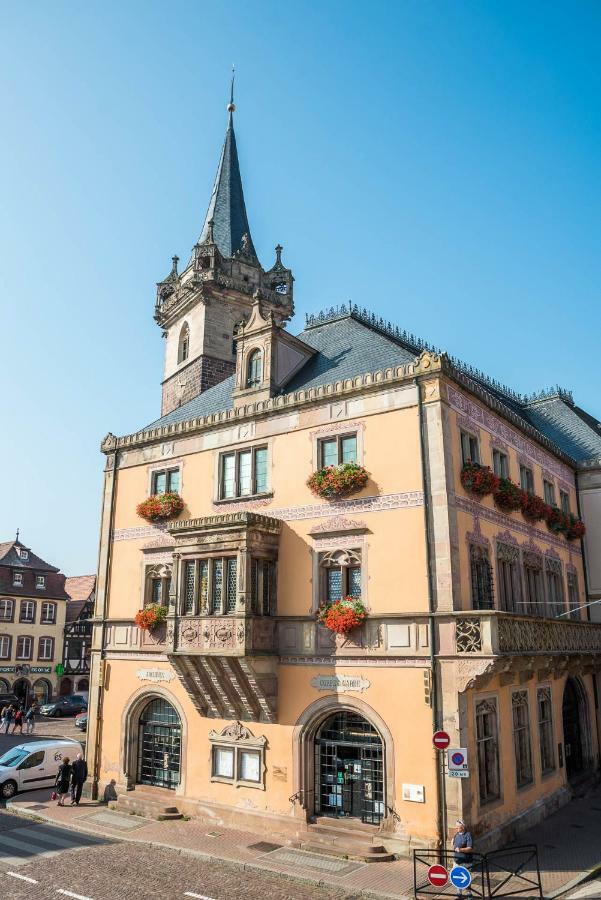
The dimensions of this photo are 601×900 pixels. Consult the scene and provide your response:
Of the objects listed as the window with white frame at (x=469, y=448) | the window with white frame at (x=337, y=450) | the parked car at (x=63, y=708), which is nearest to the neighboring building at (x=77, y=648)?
the parked car at (x=63, y=708)

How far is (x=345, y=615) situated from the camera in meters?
20.0

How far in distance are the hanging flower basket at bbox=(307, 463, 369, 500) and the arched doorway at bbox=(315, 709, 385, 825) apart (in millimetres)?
6198

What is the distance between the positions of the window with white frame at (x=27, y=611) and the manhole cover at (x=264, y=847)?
1945 inches

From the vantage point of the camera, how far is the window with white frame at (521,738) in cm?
2159

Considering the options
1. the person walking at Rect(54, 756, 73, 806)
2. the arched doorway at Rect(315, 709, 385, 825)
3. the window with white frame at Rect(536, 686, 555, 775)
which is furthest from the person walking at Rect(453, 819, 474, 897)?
the person walking at Rect(54, 756, 73, 806)

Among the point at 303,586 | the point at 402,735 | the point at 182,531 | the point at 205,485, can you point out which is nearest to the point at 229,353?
the point at 205,485

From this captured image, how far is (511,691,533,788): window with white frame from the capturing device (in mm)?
21594

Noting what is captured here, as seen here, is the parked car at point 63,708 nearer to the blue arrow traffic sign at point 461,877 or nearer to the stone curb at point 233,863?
the stone curb at point 233,863

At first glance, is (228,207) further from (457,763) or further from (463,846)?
(463,846)

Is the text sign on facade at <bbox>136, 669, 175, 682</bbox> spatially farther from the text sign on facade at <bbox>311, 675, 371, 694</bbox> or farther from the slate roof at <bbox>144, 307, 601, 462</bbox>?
the slate roof at <bbox>144, 307, 601, 462</bbox>

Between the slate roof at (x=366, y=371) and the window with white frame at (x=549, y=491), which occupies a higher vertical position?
the slate roof at (x=366, y=371)

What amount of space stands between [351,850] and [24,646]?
51758 millimetres

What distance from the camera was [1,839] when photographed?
20.6m

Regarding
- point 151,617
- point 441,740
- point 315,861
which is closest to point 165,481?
point 151,617
